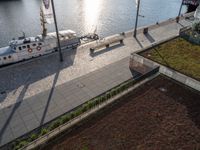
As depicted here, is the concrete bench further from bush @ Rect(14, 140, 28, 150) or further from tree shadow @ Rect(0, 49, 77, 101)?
bush @ Rect(14, 140, 28, 150)

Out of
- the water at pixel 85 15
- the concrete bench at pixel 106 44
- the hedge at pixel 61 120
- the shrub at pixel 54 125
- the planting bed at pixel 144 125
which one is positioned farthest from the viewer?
the water at pixel 85 15

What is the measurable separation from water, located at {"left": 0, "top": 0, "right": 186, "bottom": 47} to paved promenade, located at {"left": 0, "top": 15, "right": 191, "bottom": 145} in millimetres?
16419

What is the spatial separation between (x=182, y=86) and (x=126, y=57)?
913cm

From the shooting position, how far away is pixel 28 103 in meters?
17.5

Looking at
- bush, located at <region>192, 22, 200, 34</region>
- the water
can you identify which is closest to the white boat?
the water

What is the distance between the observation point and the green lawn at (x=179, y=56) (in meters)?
19.6

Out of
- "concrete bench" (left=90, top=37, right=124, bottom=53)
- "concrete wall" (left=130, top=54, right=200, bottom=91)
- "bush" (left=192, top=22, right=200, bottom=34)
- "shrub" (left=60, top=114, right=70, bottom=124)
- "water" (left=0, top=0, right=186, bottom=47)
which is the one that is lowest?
"water" (left=0, top=0, right=186, bottom=47)

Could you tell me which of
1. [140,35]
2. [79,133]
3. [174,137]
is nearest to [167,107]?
[174,137]

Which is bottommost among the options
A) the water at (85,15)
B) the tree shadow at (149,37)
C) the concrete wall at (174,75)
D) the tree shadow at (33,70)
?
the water at (85,15)

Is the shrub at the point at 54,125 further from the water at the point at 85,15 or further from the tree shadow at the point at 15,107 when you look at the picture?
the water at the point at 85,15

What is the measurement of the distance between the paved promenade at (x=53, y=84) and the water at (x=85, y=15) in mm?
16419

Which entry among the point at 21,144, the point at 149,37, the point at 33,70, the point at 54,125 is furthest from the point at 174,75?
the point at 33,70

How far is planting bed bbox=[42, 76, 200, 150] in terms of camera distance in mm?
12719

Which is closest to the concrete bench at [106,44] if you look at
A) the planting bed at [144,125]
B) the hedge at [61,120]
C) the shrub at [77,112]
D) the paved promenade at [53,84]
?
the paved promenade at [53,84]
